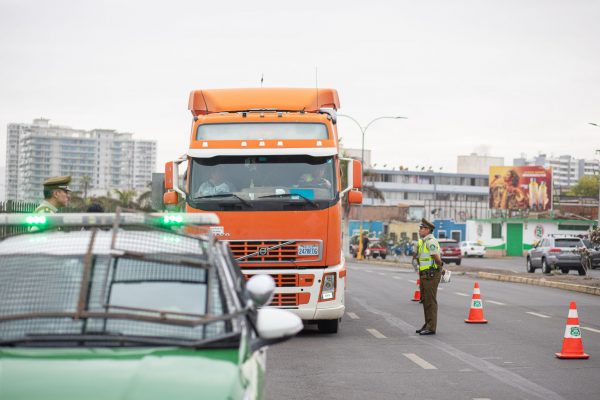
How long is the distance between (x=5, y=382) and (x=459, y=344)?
10.4 m

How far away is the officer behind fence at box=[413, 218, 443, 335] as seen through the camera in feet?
50.2

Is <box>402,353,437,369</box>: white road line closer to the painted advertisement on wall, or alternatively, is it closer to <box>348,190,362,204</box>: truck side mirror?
<box>348,190,362,204</box>: truck side mirror

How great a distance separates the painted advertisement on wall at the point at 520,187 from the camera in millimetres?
102875

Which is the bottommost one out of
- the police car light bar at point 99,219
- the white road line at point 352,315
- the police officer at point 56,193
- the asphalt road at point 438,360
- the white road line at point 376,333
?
the white road line at point 352,315

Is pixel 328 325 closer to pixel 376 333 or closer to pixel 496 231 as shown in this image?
pixel 376 333

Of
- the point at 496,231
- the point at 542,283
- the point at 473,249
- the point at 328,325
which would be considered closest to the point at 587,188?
the point at 496,231

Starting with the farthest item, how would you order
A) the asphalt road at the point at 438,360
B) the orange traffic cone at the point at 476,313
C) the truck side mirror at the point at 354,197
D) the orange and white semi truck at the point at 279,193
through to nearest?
the orange traffic cone at the point at 476,313 < the truck side mirror at the point at 354,197 < the orange and white semi truck at the point at 279,193 < the asphalt road at the point at 438,360

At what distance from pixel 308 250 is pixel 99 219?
8.34m

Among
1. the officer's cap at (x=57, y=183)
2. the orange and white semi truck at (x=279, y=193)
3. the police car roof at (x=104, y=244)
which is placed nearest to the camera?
the police car roof at (x=104, y=244)

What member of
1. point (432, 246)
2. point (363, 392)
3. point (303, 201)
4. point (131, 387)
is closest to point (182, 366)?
point (131, 387)

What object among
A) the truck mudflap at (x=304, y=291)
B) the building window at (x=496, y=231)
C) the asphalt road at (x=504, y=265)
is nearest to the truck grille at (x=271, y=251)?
the truck mudflap at (x=304, y=291)

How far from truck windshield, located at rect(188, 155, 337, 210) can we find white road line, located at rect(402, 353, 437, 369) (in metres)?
2.64

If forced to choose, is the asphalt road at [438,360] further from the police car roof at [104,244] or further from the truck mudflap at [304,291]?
the police car roof at [104,244]

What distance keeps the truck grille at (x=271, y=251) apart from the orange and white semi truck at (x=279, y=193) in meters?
0.01
